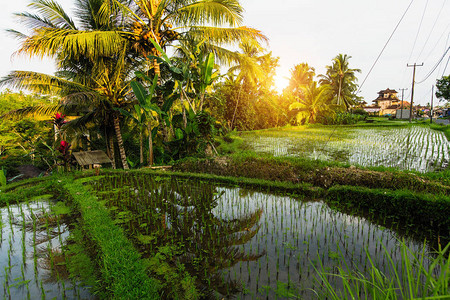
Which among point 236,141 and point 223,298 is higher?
point 236,141

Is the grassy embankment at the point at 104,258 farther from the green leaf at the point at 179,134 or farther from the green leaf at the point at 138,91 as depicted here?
the green leaf at the point at 179,134

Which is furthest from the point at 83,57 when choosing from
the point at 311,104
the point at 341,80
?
the point at 341,80

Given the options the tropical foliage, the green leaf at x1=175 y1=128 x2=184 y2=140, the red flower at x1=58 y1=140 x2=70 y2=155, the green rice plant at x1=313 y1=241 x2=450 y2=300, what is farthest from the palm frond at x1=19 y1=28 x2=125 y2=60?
the tropical foliage

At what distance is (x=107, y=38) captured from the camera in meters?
7.23

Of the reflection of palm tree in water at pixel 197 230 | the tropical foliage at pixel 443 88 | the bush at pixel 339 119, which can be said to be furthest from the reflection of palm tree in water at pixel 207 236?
the tropical foliage at pixel 443 88

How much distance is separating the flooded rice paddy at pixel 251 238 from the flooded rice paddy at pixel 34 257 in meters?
0.79

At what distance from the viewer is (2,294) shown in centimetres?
235

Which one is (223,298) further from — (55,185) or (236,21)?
(236,21)

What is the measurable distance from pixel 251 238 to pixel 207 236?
0.60 m

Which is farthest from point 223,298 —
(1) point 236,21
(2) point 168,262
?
(1) point 236,21

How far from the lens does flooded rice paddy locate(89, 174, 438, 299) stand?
8.05 feet

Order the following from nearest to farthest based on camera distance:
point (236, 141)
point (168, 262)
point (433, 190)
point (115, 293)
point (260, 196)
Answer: point (115, 293) → point (168, 262) → point (433, 190) → point (260, 196) → point (236, 141)

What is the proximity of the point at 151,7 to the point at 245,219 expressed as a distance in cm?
707

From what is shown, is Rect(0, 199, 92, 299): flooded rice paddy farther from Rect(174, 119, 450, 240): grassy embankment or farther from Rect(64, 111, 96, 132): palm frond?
Rect(64, 111, 96, 132): palm frond
